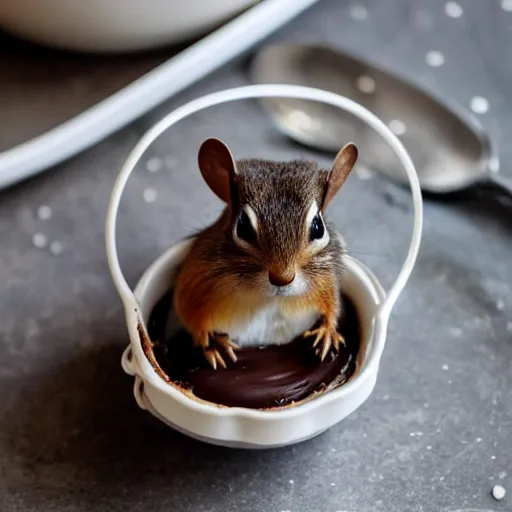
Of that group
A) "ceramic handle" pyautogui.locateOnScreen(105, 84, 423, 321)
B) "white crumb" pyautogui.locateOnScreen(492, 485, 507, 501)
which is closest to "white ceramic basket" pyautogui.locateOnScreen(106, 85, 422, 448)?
"ceramic handle" pyautogui.locateOnScreen(105, 84, 423, 321)

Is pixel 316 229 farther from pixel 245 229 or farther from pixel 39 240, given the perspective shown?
pixel 39 240

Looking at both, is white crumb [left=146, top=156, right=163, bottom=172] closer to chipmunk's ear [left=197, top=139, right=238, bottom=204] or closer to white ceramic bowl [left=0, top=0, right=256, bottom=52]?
white ceramic bowl [left=0, top=0, right=256, bottom=52]

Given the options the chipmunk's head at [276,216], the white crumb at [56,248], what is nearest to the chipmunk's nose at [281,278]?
the chipmunk's head at [276,216]

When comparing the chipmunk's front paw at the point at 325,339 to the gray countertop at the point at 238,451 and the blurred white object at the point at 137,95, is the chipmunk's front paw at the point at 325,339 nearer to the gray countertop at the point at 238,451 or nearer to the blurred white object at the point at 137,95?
the gray countertop at the point at 238,451

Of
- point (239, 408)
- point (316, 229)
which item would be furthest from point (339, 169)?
point (239, 408)

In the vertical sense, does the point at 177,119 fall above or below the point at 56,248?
above

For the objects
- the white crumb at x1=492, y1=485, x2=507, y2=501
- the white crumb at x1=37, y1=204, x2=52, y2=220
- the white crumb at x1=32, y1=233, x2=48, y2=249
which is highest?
the white crumb at x1=37, y1=204, x2=52, y2=220
